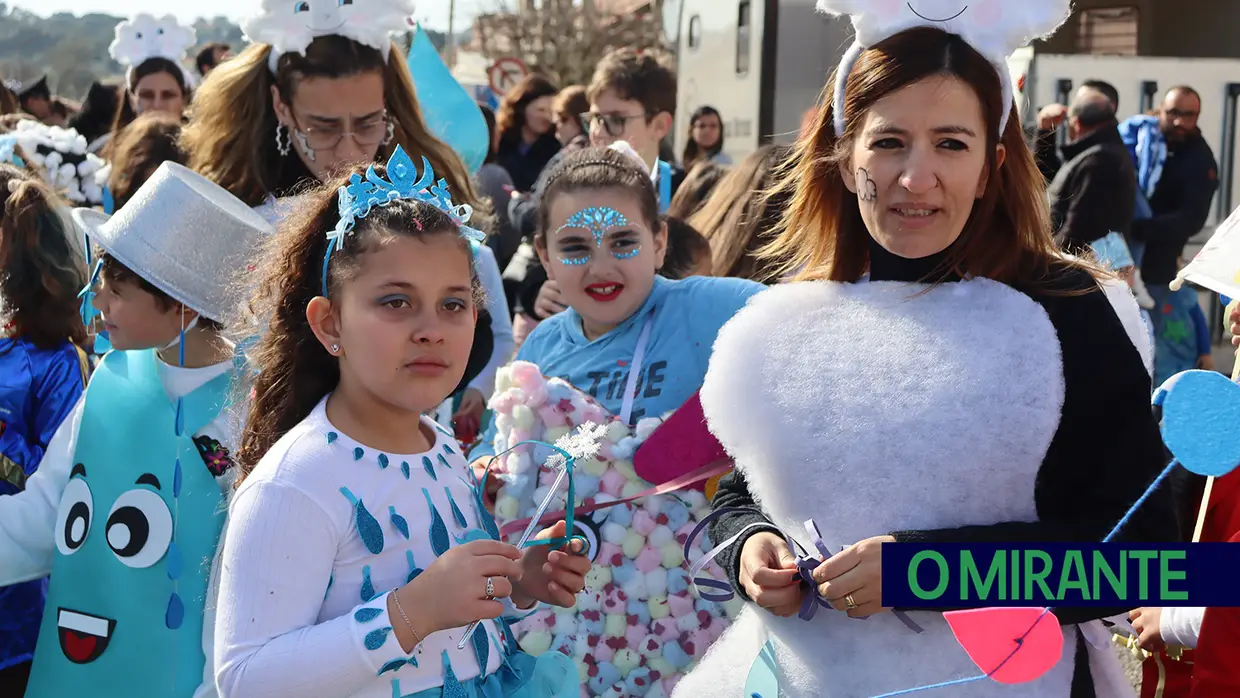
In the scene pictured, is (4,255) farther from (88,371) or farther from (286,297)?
(286,297)

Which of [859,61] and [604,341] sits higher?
[859,61]

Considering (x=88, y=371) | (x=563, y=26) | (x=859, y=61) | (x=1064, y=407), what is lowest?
(x=563, y=26)

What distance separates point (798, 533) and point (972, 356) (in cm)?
41

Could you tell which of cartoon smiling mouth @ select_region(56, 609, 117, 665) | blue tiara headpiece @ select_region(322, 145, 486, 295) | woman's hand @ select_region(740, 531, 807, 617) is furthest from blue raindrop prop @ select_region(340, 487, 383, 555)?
cartoon smiling mouth @ select_region(56, 609, 117, 665)

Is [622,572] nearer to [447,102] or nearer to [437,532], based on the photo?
[437,532]

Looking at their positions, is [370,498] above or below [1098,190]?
above

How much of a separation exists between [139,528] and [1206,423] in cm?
208

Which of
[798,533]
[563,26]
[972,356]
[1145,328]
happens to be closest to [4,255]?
[798,533]

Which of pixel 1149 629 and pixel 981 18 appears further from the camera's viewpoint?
pixel 1149 629

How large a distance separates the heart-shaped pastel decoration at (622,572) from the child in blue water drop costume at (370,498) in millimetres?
732

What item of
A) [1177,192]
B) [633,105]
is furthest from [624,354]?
[1177,192]

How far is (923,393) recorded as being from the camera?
210cm

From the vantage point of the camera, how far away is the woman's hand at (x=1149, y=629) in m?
2.76

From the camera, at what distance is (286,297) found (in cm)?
236
